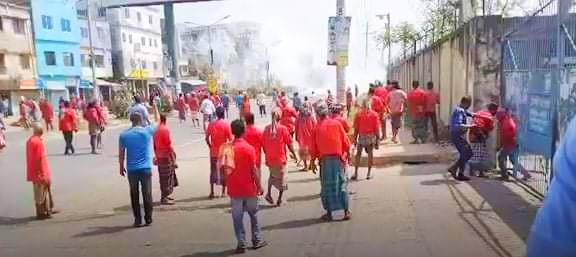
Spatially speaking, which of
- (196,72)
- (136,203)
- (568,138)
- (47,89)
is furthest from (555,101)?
(196,72)

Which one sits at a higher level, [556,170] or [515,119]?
[556,170]

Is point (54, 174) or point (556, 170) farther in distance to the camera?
point (54, 174)

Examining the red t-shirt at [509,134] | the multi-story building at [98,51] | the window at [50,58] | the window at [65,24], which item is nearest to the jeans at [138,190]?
the red t-shirt at [509,134]

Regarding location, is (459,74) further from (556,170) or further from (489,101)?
(556,170)

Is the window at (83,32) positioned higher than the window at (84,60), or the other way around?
the window at (83,32)

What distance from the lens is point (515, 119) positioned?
9.43 metres

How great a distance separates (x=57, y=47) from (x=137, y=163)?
4257 centimetres

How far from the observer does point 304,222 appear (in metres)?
7.35

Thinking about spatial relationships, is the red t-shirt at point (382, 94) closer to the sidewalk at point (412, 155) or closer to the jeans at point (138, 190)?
the sidewalk at point (412, 155)

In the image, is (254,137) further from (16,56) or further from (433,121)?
(16,56)

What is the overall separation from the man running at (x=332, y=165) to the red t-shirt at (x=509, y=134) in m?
3.16

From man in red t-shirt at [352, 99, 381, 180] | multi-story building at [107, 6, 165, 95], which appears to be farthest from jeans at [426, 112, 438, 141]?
multi-story building at [107, 6, 165, 95]

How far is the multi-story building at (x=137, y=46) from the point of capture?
59.8 meters

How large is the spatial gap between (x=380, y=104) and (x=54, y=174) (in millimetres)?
8206
